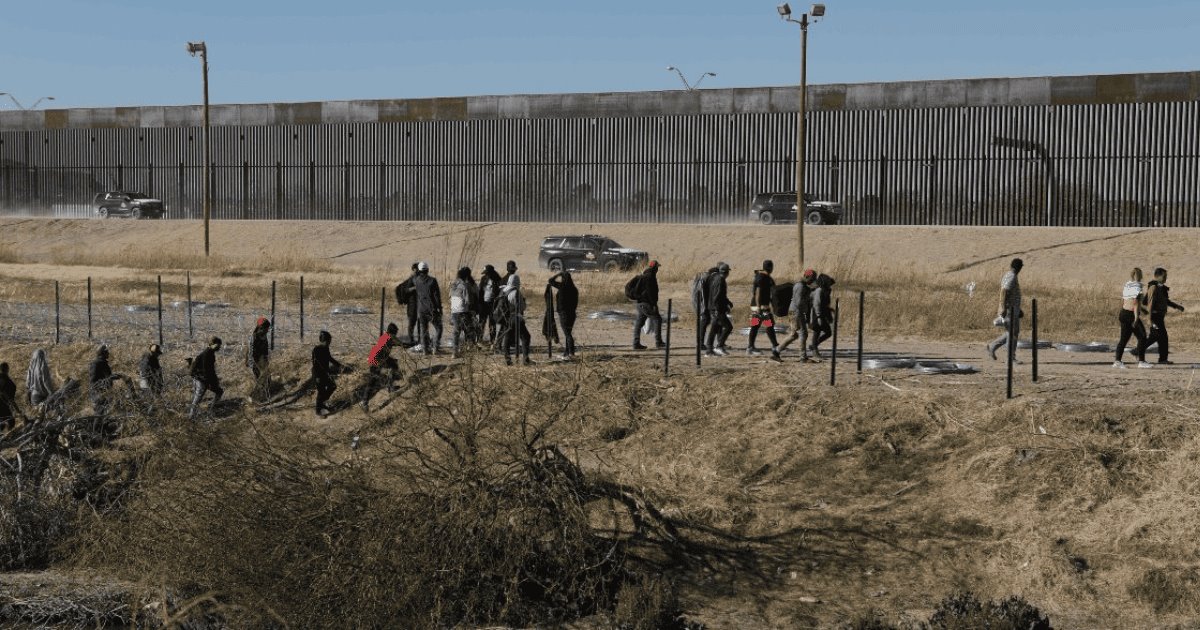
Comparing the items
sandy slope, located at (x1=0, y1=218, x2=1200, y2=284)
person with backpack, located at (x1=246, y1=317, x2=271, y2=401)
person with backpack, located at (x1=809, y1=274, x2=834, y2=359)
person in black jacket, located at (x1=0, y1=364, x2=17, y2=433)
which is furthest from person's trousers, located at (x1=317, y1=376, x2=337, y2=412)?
sandy slope, located at (x1=0, y1=218, x2=1200, y2=284)

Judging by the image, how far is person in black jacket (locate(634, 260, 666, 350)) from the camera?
21.1 m

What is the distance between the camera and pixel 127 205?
57719mm

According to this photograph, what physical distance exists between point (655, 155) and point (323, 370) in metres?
30.5

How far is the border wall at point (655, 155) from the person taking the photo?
141 feet

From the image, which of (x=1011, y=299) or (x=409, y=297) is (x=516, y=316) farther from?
(x=1011, y=299)

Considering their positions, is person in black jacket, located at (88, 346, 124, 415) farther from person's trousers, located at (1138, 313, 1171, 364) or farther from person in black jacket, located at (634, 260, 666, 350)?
person's trousers, located at (1138, 313, 1171, 364)

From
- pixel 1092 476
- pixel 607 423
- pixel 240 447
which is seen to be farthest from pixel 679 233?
Answer: pixel 240 447

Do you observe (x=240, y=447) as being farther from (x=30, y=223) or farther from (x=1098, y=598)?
(x=30, y=223)

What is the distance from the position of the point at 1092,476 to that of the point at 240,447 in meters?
8.84

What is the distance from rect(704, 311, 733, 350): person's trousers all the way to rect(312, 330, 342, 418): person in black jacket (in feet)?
16.9

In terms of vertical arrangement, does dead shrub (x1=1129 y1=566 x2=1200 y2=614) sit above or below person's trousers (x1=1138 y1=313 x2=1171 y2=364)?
below

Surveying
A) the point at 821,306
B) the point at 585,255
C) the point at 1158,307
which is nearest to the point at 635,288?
the point at 821,306

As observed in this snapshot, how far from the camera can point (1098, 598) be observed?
14242 mm

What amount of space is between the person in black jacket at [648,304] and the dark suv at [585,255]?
53.1 feet
